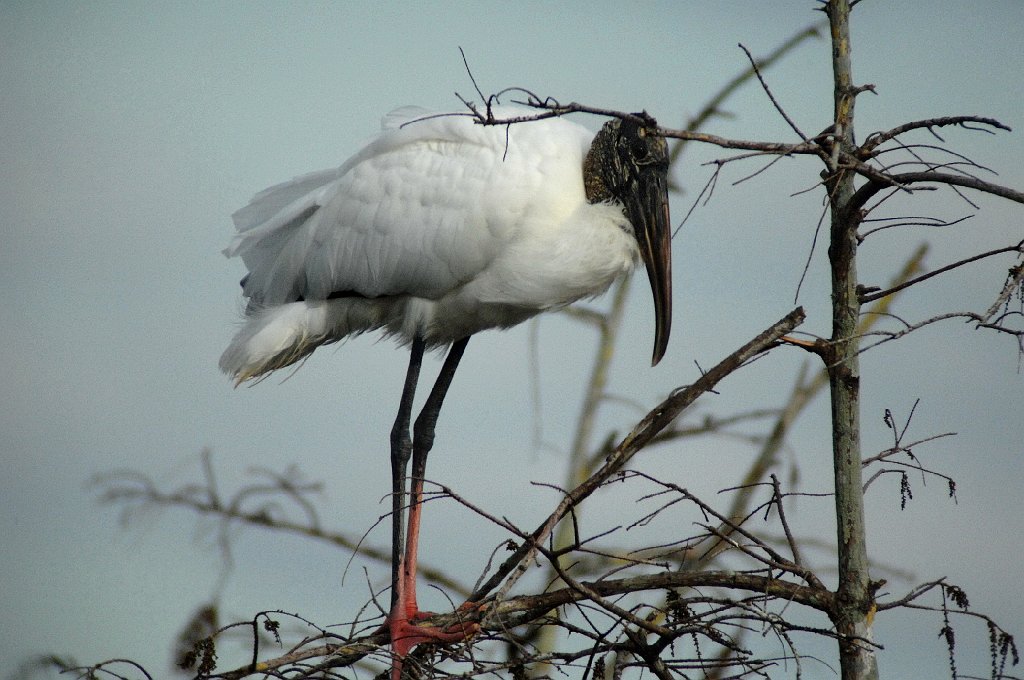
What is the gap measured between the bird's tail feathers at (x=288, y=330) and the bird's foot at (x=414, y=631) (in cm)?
118

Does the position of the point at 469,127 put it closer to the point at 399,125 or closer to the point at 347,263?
the point at 399,125

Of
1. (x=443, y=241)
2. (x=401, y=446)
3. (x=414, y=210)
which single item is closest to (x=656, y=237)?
(x=443, y=241)

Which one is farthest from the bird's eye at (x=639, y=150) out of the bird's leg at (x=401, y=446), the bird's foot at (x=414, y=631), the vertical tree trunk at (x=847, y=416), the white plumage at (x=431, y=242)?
the bird's foot at (x=414, y=631)

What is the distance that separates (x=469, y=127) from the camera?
15.7 ft

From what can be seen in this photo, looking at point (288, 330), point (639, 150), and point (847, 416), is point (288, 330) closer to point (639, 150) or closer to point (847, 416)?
point (639, 150)

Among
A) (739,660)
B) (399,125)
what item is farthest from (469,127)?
(739,660)

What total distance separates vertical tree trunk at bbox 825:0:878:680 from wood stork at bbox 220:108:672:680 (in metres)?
1.44

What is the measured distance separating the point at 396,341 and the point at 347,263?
0.47 metres

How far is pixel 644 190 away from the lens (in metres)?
4.67

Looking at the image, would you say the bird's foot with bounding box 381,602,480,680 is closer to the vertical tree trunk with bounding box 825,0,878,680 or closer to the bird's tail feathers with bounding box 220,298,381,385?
the bird's tail feathers with bounding box 220,298,381,385

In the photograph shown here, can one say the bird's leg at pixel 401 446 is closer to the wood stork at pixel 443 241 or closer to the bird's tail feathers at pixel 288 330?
the wood stork at pixel 443 241

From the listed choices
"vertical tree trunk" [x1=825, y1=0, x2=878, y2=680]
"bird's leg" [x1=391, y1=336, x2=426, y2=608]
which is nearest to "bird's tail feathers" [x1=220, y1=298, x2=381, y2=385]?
"bird's leg" [x1=391, y1=336, x2=426, y2=608]

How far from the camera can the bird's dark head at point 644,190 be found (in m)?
4.59

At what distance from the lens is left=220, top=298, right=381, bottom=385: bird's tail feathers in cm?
502
